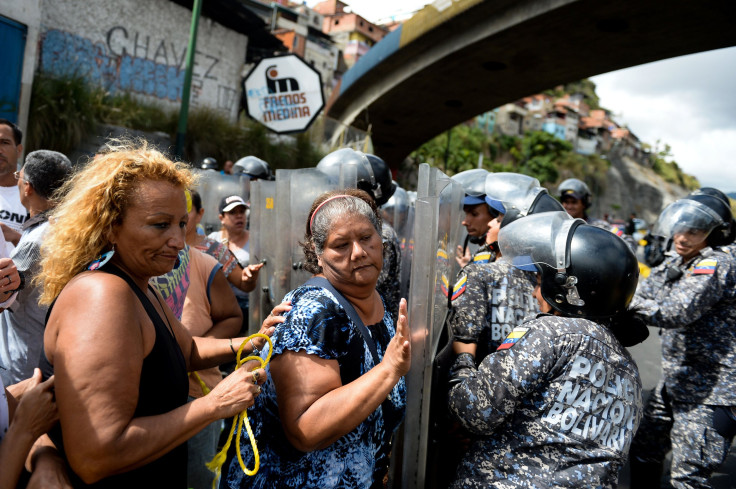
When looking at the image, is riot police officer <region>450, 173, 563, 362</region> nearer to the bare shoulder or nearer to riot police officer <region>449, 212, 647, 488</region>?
riot police officer <region>449, 212, 647, 488</region>

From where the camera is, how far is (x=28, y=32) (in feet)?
27.2

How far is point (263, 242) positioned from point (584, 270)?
2001 mm

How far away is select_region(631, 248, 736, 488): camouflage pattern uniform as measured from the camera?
3031mm

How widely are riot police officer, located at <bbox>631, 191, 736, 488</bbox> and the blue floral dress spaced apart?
2038 mm

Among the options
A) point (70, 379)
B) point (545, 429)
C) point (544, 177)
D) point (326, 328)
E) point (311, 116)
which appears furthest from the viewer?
point (544, 177)

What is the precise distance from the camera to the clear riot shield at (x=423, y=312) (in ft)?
5.98

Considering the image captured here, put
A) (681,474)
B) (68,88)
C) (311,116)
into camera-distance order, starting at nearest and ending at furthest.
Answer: (681,474)
(68,88)
(311,116)

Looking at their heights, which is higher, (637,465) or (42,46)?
(42,46)

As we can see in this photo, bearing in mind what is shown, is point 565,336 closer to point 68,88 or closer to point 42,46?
point 68,88

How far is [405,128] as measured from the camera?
2278 cm

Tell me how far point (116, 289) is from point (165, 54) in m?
15.0

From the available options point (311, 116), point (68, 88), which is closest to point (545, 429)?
point (68, 88)

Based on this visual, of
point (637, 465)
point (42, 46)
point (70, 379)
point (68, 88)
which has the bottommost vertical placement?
point (637, 465)

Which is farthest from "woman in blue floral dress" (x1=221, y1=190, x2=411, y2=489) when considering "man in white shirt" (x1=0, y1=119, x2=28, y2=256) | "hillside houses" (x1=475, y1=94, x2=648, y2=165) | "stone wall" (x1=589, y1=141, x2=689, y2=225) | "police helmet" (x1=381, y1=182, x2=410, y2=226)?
"stone wall" (x1=589, y1=141, x2=689, y2=225)
